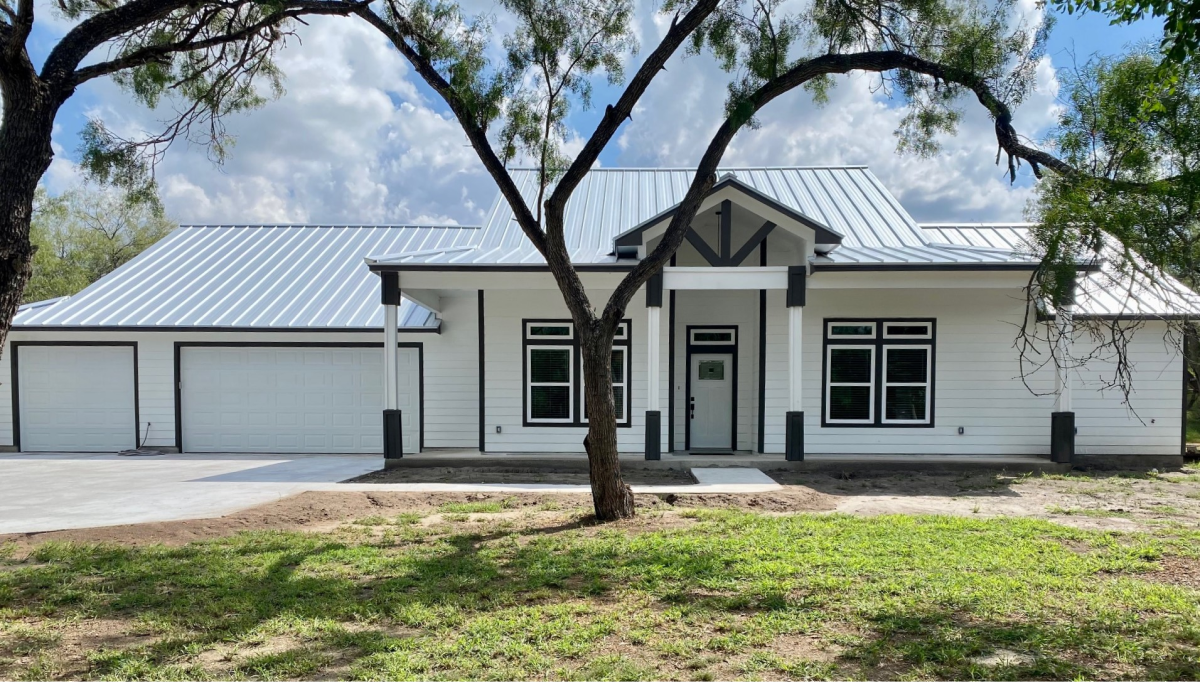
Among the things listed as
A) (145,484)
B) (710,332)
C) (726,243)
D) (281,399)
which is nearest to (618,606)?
(726,243)

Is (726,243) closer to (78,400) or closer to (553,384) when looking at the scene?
(553,384)

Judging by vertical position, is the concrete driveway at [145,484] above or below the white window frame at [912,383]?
below

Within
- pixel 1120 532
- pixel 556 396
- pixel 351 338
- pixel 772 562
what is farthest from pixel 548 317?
pixel 1120 532

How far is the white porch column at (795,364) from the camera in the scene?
37.5 ft

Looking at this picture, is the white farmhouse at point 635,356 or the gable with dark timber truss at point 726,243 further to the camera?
the gable with dark timber truss at point 726,243

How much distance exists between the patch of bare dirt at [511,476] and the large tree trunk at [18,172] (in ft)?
19.7

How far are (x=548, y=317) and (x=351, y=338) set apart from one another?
396 centimetres

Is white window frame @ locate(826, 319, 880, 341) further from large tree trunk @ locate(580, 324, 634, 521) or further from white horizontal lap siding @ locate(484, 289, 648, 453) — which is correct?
large tree trunk @ locate(580, 324, 634, 521)

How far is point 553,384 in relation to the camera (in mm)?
12664

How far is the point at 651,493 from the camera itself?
8.81 m

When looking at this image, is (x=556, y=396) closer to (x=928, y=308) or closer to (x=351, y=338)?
(x=351, y=338)

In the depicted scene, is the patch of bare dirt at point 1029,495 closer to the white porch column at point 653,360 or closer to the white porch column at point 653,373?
the white porch column at point 653,373

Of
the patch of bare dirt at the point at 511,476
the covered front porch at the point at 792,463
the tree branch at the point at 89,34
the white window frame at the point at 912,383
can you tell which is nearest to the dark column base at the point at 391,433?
the covered front porch at the point at 792,463

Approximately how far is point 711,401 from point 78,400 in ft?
40.5
